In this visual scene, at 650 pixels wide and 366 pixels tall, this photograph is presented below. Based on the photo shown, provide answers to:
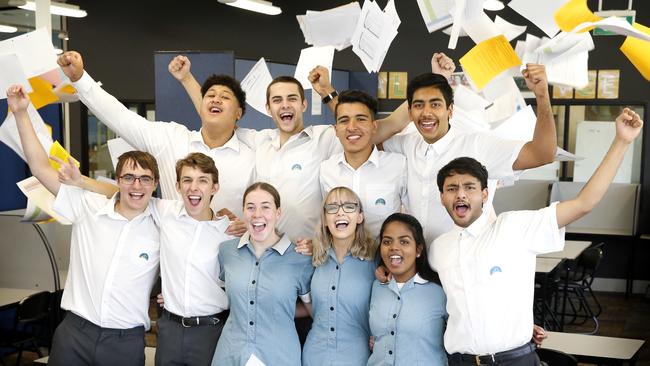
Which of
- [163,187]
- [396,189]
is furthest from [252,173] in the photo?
[396,189]

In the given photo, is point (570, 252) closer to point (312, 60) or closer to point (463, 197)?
point (312, 60)

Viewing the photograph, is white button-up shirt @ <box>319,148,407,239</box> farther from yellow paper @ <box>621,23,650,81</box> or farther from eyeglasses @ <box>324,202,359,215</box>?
yellow paper @ <box>621,23,650,81</box>

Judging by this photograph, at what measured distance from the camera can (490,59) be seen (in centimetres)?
265

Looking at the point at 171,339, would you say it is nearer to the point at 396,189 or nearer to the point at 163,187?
the point at 163,187

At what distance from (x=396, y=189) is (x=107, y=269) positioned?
52.5 inches

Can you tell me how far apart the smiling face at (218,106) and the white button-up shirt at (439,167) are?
96 cm

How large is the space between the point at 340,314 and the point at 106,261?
1070 mm

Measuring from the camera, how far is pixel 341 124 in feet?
9.72

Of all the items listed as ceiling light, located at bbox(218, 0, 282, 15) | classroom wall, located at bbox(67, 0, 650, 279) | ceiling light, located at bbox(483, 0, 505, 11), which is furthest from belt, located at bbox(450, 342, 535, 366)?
classroom wall, located at bbox(67, 0, 650, 279)

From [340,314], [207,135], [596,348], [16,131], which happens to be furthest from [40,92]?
[596,348]

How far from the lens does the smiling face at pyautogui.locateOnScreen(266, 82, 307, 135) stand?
3184mm

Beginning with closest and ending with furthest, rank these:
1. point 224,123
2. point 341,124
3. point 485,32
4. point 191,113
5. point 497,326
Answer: point 497,326 < point 485,32 < point 341,124 < point 224,123 < point 191,113

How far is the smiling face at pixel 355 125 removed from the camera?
9.60 feet

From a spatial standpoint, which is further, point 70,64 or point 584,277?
A: point 584,277
